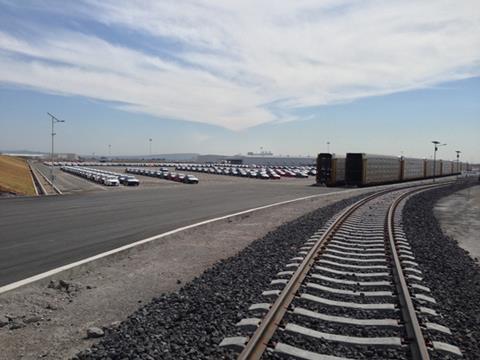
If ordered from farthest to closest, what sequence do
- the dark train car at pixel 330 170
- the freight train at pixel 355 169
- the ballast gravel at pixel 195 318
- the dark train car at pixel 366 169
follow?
the dark train car at pixel 330 170 < the freight train at pixel 355 169 < the dark train car at pixel 366 169 < the ballast gravel at pixel 195 318

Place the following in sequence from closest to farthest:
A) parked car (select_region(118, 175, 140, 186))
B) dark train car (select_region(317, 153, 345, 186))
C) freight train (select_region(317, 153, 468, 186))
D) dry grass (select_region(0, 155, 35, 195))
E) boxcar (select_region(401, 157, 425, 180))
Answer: dry grass (select_region(0, 155, 35, 195)), freight train (select_region(317, 153, 468, 186)), parked car (select_region(118, 175, 140, 186)), dark train car (select_region(317, 153, 345, 186)), boxcar (select_region(401, 157, 425, 180))

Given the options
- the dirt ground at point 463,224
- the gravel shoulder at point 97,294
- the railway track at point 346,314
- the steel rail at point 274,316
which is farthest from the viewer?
the dirt ground at point 463,224

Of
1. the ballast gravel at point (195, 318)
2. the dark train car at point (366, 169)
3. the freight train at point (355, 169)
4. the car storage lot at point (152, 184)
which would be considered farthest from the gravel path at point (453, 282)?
the freight train at point (355, 169)

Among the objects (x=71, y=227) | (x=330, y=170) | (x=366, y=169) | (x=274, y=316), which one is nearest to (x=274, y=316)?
(x=274, y=316)

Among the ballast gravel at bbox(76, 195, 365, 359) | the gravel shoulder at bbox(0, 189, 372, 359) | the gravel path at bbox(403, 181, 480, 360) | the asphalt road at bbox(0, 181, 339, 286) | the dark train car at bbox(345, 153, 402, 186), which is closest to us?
the ballast gravel at bbox(76, 195, 365, 359)

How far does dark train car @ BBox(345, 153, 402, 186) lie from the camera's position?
52.7 m

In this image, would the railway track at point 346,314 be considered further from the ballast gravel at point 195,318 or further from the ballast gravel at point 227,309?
the ballast gravel at point 195,318

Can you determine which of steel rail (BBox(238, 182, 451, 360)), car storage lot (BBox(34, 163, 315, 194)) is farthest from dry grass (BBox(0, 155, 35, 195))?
steel rail (BBox(238, 182, 451, 360))

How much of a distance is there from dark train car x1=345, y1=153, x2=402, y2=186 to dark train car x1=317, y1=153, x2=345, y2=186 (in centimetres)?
71

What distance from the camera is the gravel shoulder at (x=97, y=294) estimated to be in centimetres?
633

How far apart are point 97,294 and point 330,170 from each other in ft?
155

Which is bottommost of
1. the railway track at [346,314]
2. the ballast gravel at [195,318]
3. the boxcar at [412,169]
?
the ballast gravel at [195,318]

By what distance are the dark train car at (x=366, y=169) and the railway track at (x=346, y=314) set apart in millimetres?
42637

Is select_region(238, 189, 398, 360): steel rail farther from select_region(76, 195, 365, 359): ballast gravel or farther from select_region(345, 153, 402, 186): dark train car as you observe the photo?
select_region(345, 153, 402, 186): dark train car
